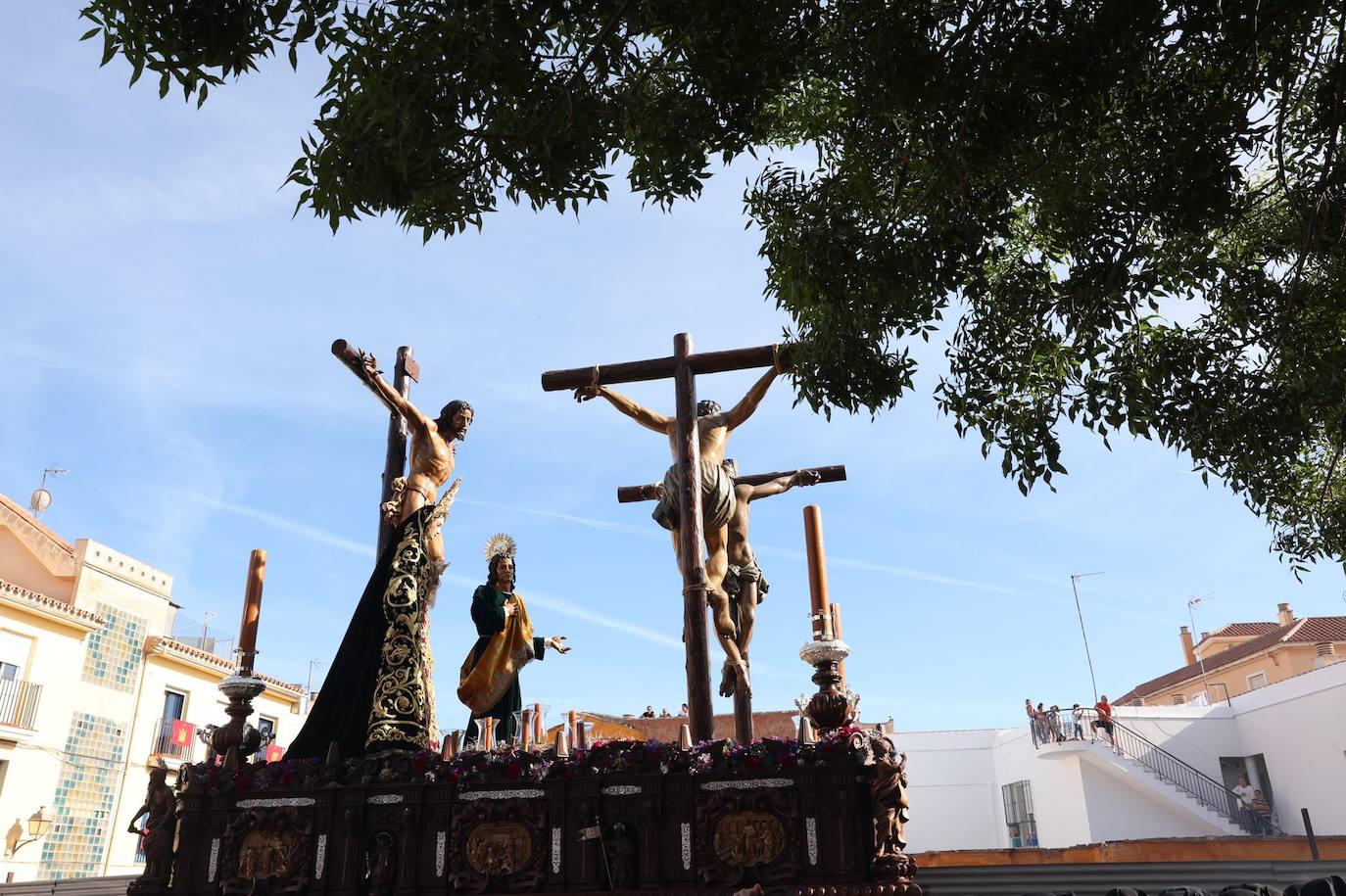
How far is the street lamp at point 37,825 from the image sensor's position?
20.2 metres

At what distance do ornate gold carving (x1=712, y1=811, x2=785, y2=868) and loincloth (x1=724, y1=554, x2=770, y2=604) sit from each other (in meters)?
2.56

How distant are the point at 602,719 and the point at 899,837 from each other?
15.9 feet

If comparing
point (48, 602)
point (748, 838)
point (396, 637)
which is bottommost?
point (748, 838)

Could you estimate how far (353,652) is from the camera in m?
8.18

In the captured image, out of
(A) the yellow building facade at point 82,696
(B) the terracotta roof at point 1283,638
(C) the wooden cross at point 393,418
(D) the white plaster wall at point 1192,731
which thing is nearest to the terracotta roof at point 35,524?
(A) the yellow building facade at point 82,696

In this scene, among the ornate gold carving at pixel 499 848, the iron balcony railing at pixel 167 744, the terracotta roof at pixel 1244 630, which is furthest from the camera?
the terracotta roof at pixel 1244 630

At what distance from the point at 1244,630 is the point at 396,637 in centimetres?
4368

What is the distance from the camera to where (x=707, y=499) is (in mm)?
8695

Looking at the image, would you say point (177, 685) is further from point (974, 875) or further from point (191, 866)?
point (974, 875)

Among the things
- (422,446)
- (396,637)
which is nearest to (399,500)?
(422,446)

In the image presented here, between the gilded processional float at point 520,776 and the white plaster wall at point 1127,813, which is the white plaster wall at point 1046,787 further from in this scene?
the gilded processional float at point 520,776

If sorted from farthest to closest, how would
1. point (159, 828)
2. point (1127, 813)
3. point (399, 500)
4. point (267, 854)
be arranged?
point (1127, 813), point (399, 500), point (159, 828), point (267, 854)

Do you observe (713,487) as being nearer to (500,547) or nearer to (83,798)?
(500,547)

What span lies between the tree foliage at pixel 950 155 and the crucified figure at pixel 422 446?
4153 millimetres
